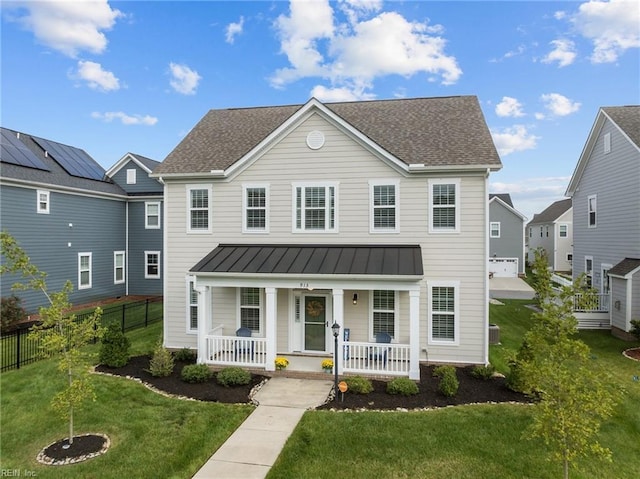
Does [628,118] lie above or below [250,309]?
above

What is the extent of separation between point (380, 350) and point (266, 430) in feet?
15.8

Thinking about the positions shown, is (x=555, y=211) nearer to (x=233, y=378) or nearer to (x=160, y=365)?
(x=233, y=378)

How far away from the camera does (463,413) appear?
8219 millimetres

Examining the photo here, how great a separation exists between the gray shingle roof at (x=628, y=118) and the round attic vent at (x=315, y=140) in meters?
13.7

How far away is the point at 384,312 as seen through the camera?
12.1m

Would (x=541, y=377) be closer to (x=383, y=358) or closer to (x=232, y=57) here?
(x=383, y=358)

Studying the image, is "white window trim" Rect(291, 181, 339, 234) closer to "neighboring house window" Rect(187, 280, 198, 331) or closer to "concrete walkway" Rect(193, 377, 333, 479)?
"neighboring house window" Rect(187, 280, 198, 331)

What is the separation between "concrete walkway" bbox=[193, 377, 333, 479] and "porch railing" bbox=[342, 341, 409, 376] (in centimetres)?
100

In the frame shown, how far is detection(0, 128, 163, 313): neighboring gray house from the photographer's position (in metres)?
17.1

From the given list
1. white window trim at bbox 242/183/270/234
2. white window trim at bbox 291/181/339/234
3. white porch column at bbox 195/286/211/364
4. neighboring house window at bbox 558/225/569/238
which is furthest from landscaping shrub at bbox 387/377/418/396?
neighboring house window at bbox 558/225/569/238

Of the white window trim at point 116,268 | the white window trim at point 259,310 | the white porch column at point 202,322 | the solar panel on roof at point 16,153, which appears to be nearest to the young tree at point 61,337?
the white porch column at point 202,322

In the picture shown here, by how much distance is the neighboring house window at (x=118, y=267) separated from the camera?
22578 mm

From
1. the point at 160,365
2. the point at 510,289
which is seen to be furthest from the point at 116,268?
the point at 510,289

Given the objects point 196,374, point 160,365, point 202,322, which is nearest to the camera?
point 196,374
